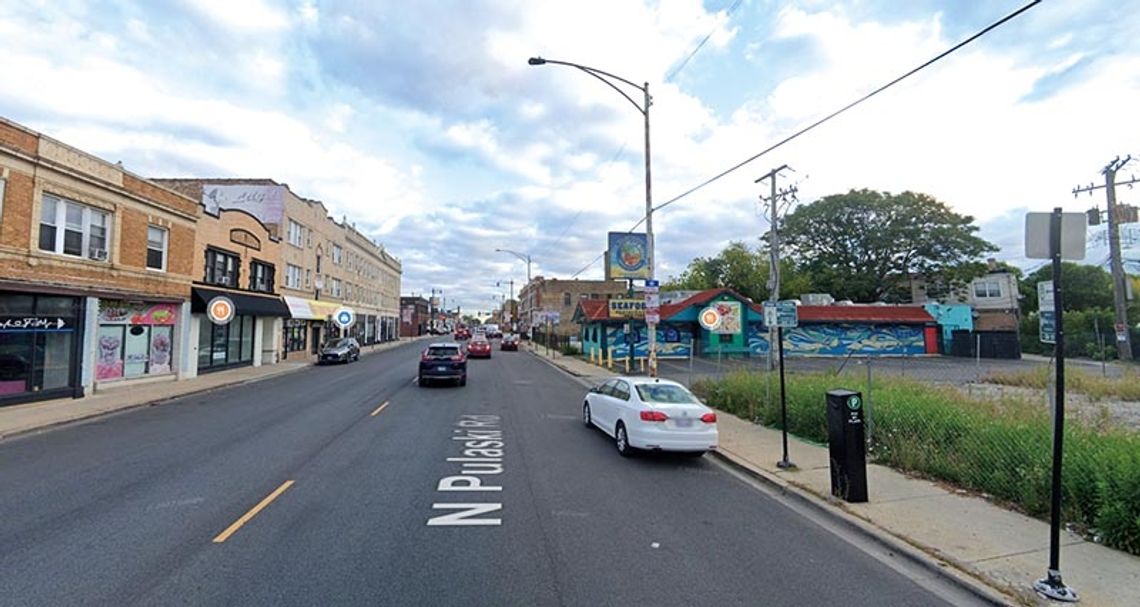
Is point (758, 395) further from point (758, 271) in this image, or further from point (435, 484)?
point (758, 271)

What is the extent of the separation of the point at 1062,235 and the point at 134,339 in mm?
25220

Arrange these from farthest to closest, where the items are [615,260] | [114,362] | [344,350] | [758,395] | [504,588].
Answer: [344,350] → [615,260] → [114,362] → [758,395] → [504,588]

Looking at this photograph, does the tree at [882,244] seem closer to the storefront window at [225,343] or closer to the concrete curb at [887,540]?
the storefront window at [225,343]

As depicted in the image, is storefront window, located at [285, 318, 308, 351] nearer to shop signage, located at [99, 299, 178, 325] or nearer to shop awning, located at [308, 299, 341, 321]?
shop awning, located at [308, 299, 341, 321]

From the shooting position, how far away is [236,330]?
28234 millimetres

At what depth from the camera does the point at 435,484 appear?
7387mm

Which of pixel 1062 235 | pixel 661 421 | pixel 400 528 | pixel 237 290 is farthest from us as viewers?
pixel 237 290

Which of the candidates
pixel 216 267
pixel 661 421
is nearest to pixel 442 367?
pixel 661 421

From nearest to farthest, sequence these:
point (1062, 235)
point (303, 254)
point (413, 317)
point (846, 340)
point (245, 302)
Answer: point (1062, 235), point (245, 302), point (303, 254), point (846, 340), point (413, 317)

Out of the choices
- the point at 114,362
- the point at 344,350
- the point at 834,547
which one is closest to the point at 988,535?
the point at 834,547

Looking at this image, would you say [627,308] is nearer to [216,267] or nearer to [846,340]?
[846,340]

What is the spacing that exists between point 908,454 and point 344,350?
103 ft

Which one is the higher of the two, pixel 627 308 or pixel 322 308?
pixel 627 308

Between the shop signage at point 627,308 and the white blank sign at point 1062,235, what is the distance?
27885mm
